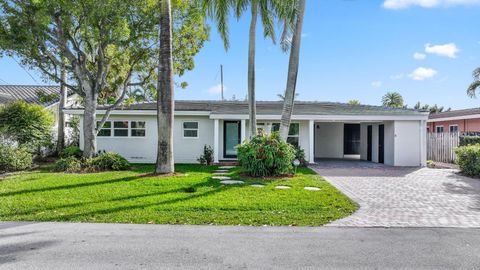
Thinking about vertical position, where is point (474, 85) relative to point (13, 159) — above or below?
above

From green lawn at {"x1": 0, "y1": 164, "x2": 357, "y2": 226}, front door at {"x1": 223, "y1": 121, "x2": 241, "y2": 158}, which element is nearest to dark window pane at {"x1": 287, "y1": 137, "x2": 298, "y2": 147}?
front door at {"x1": 223, "y1": 121, "x2": 241, "y2": 158}

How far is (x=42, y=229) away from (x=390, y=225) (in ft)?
19.8

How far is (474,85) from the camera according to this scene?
24.3 metres

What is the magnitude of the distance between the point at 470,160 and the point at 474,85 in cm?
1442

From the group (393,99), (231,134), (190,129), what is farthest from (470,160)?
(393,99)

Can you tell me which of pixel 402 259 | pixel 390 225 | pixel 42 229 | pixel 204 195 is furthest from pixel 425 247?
pixel 42 229

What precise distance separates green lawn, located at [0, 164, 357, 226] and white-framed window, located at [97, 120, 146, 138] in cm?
710

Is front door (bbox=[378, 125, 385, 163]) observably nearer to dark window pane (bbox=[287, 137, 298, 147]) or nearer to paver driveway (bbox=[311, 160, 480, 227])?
paver driveway (bbox=[311, 160, 480, 227])

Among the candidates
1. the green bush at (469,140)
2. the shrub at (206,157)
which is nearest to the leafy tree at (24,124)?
the shrub at (206,157)

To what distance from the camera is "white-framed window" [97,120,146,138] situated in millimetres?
18281

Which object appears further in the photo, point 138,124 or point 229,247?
point 138,124

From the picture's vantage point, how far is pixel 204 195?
865 centimetres

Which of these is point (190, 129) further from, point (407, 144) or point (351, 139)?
point (407, 144)

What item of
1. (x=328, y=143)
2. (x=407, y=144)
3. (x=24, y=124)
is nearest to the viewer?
(x=24, y=124)
